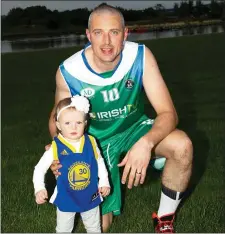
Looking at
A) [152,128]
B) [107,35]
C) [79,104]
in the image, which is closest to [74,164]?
[79,104]

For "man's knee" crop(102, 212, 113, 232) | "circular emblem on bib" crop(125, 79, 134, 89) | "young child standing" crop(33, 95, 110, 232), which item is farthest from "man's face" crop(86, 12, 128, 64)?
"man's knee" crop(102, 212, 113, 232)

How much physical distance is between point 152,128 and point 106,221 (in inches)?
41.1

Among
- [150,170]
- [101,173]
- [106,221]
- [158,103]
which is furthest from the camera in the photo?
[150,170]

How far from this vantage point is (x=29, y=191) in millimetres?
5457

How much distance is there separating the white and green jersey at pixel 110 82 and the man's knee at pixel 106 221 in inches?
35.4

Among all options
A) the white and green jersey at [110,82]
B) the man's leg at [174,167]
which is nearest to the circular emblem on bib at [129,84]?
the white and green jersey at [110,82]

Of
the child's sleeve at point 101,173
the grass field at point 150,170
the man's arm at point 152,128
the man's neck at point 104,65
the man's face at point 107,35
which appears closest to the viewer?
the man's arm at point 152,128

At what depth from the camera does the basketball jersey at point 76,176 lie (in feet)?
12.6

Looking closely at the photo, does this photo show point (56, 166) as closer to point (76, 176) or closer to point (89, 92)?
point (76, 176)

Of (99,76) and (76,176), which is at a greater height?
(99,76)

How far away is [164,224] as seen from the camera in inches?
174

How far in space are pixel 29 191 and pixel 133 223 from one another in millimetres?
1427

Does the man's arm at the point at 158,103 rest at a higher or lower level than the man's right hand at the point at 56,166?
higher

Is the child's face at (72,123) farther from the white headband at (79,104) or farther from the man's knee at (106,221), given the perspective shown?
the man's knee at (106,221)
